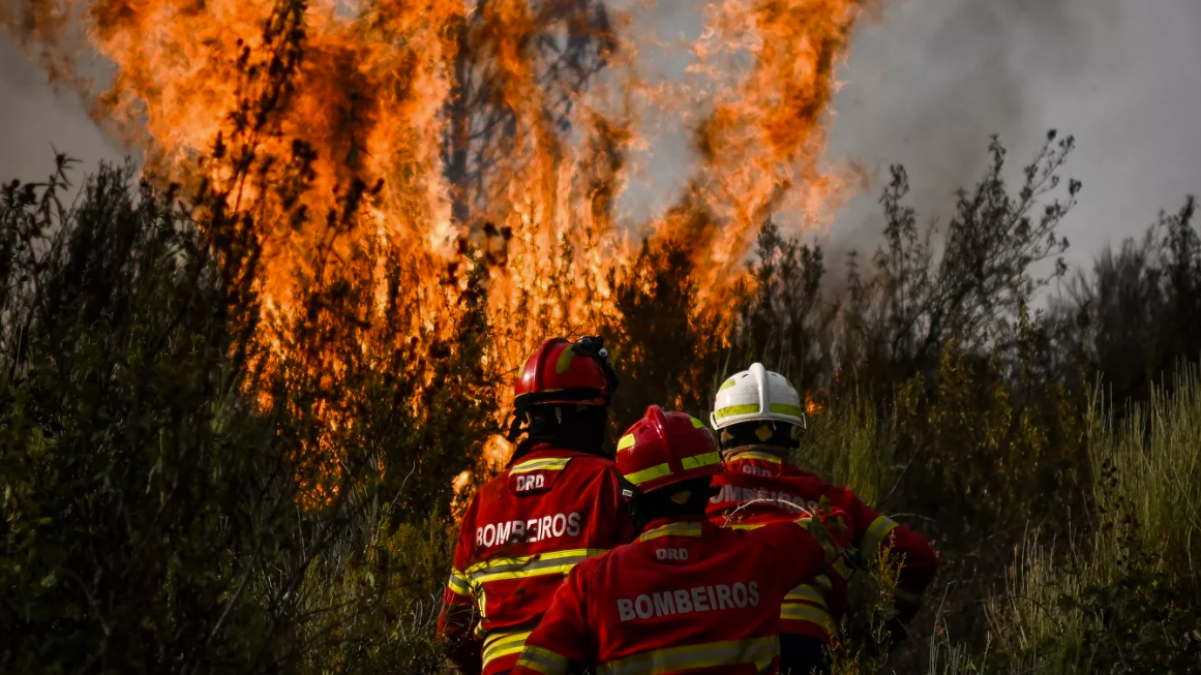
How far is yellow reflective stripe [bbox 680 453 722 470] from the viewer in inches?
160

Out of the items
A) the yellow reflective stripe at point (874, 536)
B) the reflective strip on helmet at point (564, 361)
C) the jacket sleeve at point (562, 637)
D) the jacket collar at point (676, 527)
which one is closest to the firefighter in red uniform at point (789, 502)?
the yellow reflective stripe at point (874, 536)

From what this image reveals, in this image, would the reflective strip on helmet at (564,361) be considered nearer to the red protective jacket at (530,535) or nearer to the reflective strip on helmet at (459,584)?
the red protective jacket at (530,535)

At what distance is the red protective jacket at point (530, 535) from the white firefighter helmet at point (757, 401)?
1.28 m

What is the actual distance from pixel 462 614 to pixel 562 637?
65.5 inches

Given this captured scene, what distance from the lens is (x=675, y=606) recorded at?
3848 millimetres

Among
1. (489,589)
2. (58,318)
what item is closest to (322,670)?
(489,589)

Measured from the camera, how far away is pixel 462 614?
5.33 metres

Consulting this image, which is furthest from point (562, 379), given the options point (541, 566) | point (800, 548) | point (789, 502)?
point (800, 548)

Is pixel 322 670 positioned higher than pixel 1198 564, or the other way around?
pixel 1198 564

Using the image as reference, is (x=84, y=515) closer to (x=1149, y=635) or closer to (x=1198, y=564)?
(x=1149, y=635)

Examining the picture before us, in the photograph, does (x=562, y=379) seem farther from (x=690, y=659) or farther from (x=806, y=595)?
(x=690, y=659)

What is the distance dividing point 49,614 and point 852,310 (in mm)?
14528

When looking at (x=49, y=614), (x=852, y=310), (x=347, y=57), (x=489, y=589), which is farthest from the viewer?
(x=852, y=310)

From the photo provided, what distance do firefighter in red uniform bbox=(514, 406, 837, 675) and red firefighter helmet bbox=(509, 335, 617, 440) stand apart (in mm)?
→ 1166
